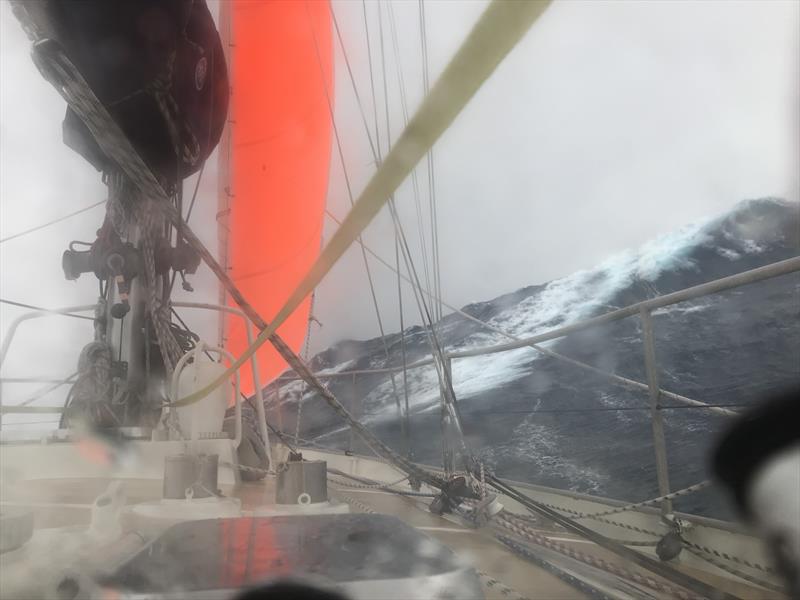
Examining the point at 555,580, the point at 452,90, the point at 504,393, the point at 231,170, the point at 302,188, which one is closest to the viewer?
the point at 452,90

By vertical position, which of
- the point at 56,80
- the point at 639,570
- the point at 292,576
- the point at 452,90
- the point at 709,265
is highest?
the point at 709,265

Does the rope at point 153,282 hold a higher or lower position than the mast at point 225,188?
lower

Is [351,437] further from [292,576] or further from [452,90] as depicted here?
[452,90]

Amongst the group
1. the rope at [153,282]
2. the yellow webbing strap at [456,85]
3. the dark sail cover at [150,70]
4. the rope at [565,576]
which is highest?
the dark sail cover at [150,70]

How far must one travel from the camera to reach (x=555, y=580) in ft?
3.34

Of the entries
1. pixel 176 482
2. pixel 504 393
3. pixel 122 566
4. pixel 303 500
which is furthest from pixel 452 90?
pixel 504 393

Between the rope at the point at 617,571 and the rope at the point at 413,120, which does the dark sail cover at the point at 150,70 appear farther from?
the rope at the point at 617,571

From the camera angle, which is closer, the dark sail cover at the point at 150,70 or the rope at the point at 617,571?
the rope at the point at 617,571

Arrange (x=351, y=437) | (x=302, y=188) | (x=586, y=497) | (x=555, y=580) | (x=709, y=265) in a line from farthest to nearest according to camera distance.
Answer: (x=709, y=265)
(x=302, y=188)
(x=351, y=437)
(x=586, y=497)
(x=555, y=580)

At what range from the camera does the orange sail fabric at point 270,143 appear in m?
7.31

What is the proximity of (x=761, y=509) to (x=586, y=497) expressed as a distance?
1.19 metres

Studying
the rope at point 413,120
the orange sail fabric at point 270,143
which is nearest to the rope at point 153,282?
the rope at point 413,120

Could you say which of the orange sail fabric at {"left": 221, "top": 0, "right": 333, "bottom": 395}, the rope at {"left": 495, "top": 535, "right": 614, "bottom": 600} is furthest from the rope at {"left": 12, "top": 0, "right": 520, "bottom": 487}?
the orange sail fabric at {"left": 221, "top": 0, "right": 333, "bottom": 395}

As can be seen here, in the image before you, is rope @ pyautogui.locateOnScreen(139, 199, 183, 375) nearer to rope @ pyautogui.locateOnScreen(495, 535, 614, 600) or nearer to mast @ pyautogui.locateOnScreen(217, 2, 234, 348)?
rope @ pyautogui.locateOnScreen(495, 535, 614, 600)
